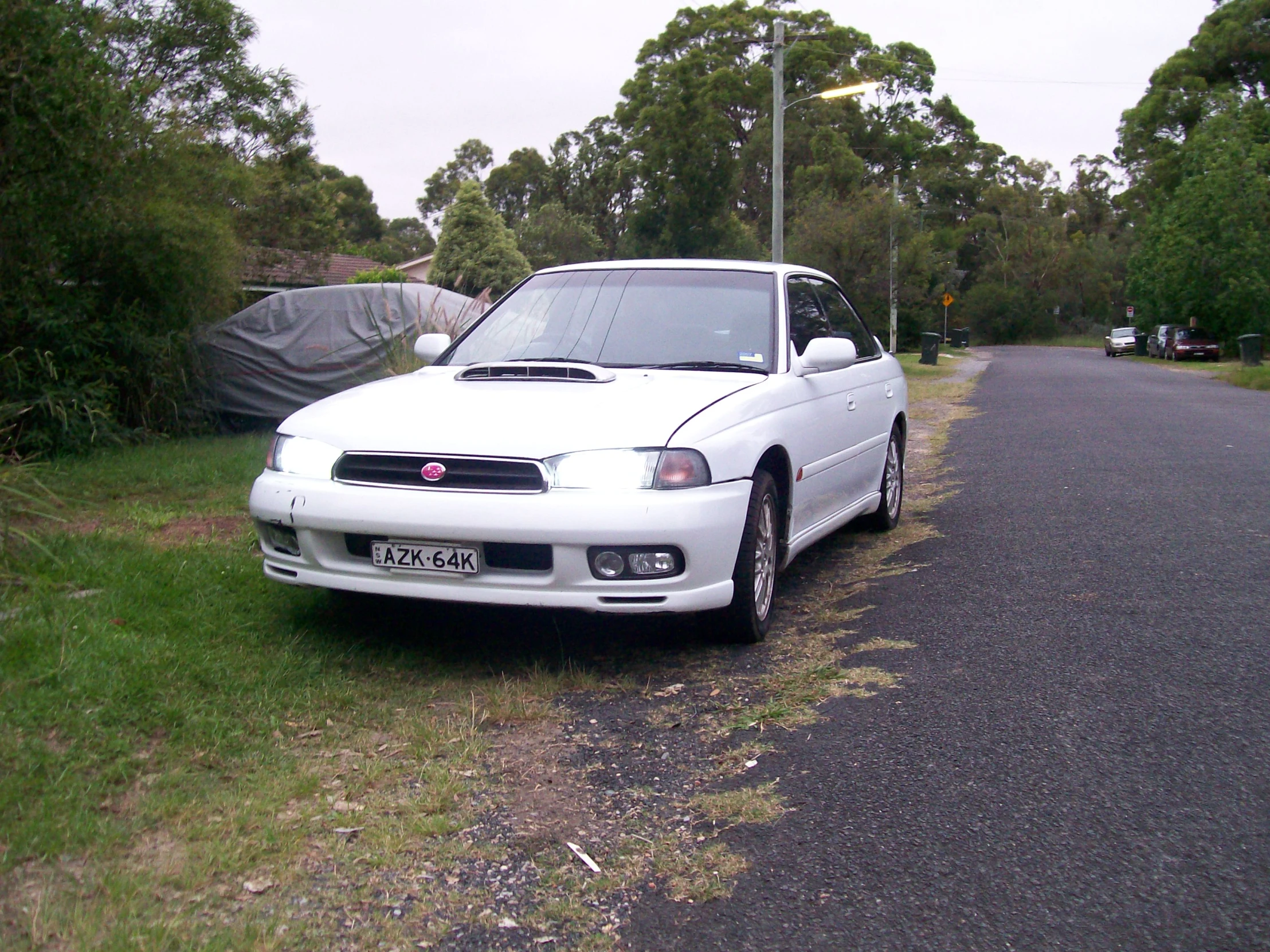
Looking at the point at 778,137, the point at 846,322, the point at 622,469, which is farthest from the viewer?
the point at 778,137

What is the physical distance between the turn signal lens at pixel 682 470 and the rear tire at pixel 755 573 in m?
0.33

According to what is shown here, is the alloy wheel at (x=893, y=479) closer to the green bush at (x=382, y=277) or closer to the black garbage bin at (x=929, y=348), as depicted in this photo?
the green bush at (x=382, y=277)

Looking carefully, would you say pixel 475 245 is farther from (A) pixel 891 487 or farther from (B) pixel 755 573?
(B) pixel 755 573

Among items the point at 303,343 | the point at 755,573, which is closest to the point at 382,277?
the point at 303,343

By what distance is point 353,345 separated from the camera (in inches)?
491

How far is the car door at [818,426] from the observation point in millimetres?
5430

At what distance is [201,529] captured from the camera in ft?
22.4

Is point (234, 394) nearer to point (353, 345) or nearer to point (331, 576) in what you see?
point (353, 345)

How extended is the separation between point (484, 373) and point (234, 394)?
299 inches

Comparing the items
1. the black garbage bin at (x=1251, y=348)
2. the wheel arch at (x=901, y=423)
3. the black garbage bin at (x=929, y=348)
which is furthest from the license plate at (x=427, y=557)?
the black garbage bin at (x=929, y=348)

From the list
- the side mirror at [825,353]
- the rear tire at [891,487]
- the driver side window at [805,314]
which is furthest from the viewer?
the rear tire at [891,487]

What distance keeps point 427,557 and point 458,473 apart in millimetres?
325

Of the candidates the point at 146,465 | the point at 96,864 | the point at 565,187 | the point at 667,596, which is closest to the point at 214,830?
the point at 96,864

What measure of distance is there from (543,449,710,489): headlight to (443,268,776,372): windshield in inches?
42.9
